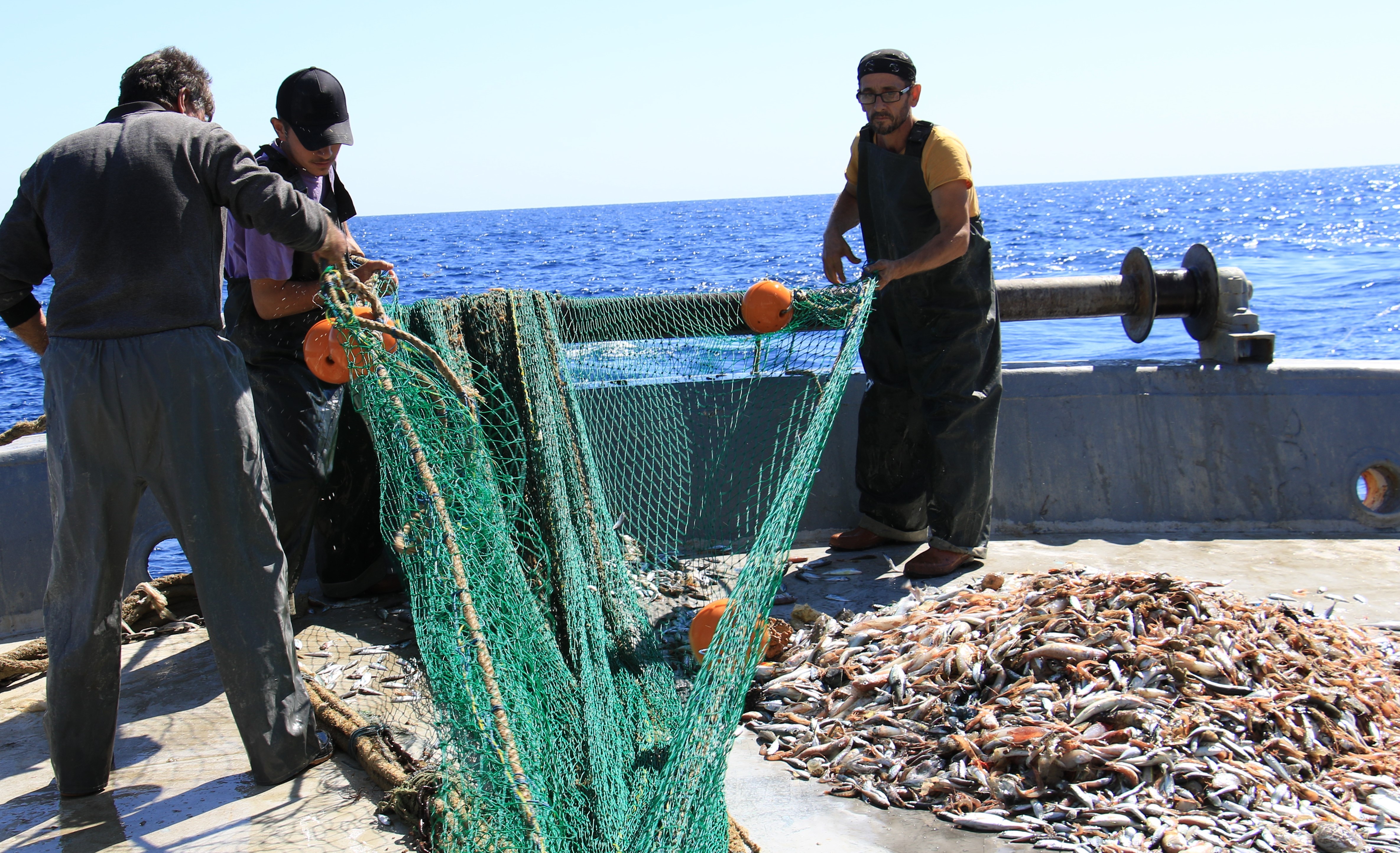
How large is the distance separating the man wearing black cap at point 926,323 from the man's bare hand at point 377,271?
2.09 m

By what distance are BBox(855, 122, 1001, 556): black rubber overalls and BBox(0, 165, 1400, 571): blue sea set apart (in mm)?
469

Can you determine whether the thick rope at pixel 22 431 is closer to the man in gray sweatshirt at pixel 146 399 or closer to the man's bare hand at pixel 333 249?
the man in gray sweatshirt at pixel 146 399

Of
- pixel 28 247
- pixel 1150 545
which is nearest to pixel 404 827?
pixel 28 247

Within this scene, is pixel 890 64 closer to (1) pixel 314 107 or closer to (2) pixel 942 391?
(2) pixel 942 391

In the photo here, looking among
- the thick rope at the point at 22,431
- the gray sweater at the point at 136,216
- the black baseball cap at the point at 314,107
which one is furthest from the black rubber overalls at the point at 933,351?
the thick rope at the point at 22,431

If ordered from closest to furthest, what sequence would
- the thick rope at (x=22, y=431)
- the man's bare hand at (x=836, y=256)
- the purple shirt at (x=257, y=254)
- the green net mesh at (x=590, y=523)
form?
1. the green net mesh at (x=590, y=523)
2. the purple shirt at (x=257, y=254)
3. the thick rope at (x=22, y=431)
4. the man's bare hand at (x=836, y=256)

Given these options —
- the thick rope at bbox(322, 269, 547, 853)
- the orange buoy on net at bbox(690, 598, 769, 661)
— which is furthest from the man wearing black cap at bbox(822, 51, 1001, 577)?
the thick rope at bbox(322, 269, 547, 853)

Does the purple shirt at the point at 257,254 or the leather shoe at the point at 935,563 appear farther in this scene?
the leather shoe at the point at 935,563

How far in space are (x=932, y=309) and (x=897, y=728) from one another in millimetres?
2078

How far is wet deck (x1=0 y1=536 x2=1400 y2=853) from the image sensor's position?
9.56 feet

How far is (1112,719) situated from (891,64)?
9.63 feet

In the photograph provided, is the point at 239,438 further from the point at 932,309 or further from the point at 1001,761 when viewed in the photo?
the point at 932,309

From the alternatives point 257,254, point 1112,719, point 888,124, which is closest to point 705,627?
point 1112,719

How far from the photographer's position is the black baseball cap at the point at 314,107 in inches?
153
